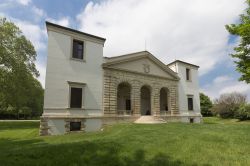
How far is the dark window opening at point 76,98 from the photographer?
Answer: 18.1 metres

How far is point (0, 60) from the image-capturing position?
2708 centimetres

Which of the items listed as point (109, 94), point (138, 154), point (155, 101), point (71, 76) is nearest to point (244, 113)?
point (155, 101)

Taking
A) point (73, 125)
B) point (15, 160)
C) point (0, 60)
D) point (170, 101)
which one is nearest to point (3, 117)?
point (0, 60)

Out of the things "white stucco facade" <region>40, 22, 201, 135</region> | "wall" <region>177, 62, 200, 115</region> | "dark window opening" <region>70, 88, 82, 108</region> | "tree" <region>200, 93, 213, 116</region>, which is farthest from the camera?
"tree" <region>200, 93, 213, 116</region>

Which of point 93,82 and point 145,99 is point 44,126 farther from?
point 145,99

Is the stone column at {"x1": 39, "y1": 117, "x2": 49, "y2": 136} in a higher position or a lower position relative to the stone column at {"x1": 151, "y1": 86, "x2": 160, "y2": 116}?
lower

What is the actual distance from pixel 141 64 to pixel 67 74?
10.2 meters

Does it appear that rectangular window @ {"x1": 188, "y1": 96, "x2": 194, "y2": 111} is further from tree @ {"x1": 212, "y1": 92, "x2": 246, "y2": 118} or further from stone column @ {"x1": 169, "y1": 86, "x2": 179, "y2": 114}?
tree @ {"x1": 212, "y1": 92, "x2": 246, "y2": 118}

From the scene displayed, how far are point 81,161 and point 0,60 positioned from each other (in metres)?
27.3

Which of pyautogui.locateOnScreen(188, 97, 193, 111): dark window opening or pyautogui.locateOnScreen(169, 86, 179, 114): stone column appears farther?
pyautogui.locateOnScreen(188, 97, 193, 111): dark window opening

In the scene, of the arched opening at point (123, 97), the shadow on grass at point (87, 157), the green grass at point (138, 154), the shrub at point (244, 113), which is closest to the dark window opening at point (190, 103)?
the arched opening at point (123, 97)

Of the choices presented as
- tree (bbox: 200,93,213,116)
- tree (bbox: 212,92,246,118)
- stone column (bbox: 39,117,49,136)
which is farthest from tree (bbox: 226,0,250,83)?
tree (bbox: 200,93,213,116)

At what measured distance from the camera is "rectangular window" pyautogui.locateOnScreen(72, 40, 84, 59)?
761 inches

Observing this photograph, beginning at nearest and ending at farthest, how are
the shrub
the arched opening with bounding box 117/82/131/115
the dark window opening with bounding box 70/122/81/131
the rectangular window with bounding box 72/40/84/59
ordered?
1. the dark window opening with bounding box 70/122/81/131
2. the rectangular window with bounding box 72/40/84/59
3. the arched opening with bounding box 117/82/131/115
4. the shrub
